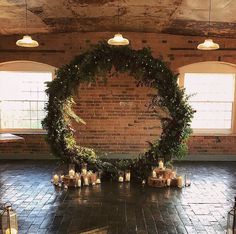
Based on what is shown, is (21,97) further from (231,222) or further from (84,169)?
(231,222)

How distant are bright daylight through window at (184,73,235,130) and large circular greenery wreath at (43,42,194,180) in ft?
8.36

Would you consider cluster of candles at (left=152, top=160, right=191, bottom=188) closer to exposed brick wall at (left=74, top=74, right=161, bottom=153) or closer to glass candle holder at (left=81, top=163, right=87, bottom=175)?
glass candle holder at (left=81, top=163, right=87, bottom=175)

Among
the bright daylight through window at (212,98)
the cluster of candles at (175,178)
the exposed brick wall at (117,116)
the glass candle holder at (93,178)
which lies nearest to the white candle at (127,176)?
the cluster of candles at (175,178)

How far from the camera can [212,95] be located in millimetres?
8445

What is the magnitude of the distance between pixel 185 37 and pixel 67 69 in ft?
11.5

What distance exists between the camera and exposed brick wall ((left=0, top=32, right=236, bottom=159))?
8.08 meters

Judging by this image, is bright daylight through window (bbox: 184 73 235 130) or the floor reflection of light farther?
bright daylight through window (bbox: 184 73 235 130)

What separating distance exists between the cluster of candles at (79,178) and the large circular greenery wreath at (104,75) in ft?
Result: 0.79

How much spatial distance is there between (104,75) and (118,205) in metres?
2.37

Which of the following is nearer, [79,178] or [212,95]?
[79,178]

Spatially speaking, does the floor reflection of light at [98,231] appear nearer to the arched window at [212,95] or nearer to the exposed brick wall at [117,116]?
the exposed brick wall at [117,116]

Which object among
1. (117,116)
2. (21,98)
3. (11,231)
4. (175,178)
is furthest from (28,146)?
(11,231)

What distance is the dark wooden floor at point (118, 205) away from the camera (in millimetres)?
4145

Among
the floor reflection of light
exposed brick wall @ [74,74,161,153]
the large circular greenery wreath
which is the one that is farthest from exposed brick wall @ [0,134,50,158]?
the floor reflection of light
